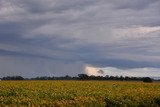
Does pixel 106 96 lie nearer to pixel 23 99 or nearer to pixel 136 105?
pixel 136 105

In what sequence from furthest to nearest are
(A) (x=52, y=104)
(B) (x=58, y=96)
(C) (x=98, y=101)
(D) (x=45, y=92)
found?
(D) (x=45, y=92) < (B) (x=58, y=96) < (C) (x=98, y=101) < (A) (x=52, y=104)

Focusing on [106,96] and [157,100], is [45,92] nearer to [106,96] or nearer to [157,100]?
[106,96]

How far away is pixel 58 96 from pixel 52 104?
16.0ft

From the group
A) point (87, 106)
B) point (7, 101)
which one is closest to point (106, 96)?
point (87, 106)

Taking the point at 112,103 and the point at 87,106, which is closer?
the point at 87,106

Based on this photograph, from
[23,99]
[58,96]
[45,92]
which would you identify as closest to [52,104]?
[23,99]

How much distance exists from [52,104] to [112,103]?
201 inches

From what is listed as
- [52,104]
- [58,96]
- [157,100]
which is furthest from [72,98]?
[157,100]

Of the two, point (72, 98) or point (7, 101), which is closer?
point (7, 101)

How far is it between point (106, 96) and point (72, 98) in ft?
10.3

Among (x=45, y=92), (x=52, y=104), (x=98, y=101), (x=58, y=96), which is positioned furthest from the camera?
(x=45, y=92)

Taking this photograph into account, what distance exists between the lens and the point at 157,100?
3400 centimetres

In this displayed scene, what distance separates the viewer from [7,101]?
97.5ft

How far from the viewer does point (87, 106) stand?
2952 cm
